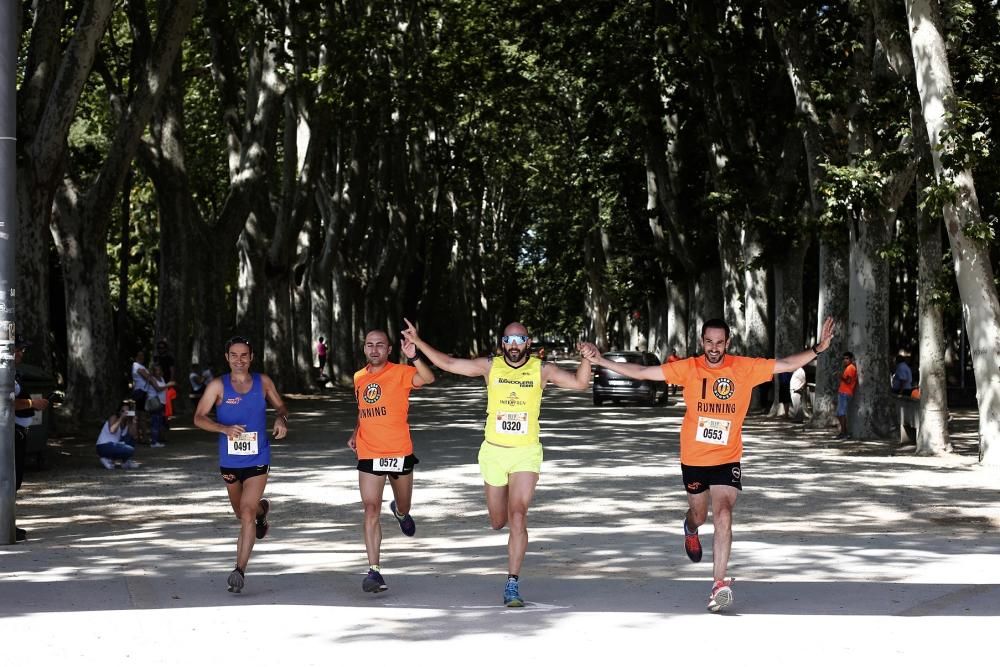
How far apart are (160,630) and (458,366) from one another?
109 inches

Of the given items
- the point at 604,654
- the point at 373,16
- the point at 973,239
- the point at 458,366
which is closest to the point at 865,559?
the point at 458,366

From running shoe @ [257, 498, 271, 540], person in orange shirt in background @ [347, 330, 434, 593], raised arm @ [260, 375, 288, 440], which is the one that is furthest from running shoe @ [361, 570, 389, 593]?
raised arm @ [260, 375, 288, 440]

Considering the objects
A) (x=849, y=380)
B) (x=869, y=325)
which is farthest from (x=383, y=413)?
(x=849, y=380)

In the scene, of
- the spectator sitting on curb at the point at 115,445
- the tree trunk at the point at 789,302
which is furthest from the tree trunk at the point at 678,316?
the spectator sitting on curb at the point at 115,445

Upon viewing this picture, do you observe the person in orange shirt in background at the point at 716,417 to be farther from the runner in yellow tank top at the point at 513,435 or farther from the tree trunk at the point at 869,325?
the tree trunk at the point at 869,325

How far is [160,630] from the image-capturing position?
28.9 ft

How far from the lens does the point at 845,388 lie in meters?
26.9

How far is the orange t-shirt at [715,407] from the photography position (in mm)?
9945

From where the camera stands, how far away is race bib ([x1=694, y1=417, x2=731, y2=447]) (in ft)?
32.6

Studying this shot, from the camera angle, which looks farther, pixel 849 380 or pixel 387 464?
pixel 849 380

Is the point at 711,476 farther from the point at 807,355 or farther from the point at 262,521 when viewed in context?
the point at 262,521

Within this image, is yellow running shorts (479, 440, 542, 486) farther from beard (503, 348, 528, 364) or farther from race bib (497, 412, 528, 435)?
beard (503, 348, 528, 364)

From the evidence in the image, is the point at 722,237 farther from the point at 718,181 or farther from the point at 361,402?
the point at 361,402

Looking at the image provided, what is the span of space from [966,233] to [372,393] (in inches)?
478
